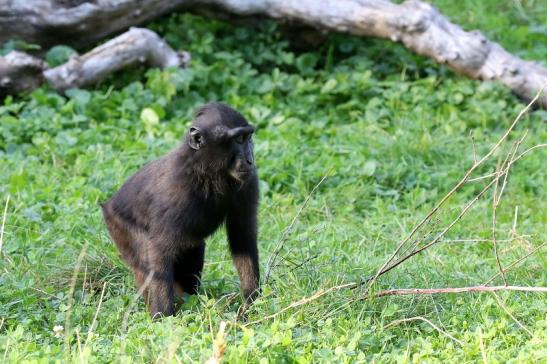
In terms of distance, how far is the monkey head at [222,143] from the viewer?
5273 mm

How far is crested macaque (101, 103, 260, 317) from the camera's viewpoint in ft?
17.5

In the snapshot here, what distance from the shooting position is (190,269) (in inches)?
229

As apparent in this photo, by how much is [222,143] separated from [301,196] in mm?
2420

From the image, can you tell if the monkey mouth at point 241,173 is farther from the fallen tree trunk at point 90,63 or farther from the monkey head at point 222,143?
the fallen tree trunk at point 90,63

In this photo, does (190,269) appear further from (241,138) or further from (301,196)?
(301,196)

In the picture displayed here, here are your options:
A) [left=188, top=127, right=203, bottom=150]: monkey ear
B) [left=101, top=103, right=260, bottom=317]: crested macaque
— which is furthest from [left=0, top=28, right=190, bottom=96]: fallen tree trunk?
[left=188, top=127, right=203, bottom=150]: monkey ear

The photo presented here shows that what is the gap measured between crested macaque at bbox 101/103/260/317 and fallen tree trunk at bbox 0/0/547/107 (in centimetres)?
390

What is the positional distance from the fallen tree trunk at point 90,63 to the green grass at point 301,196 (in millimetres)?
166

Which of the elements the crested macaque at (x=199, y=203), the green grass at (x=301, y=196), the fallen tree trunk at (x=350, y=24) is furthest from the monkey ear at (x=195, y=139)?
the fallen tree trunk at (x=350, y=24)

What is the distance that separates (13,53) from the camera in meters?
8.56

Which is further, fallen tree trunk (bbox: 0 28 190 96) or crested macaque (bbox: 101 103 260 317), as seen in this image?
fallen tree trunk (bbox: 0 28 190 96)

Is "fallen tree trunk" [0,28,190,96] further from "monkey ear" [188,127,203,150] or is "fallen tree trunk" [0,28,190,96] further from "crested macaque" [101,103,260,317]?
"monkey ear" [188,127,203,150]

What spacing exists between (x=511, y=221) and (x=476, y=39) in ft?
8.93

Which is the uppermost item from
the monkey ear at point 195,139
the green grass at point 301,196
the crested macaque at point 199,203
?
the monkey ear at point 195,139
